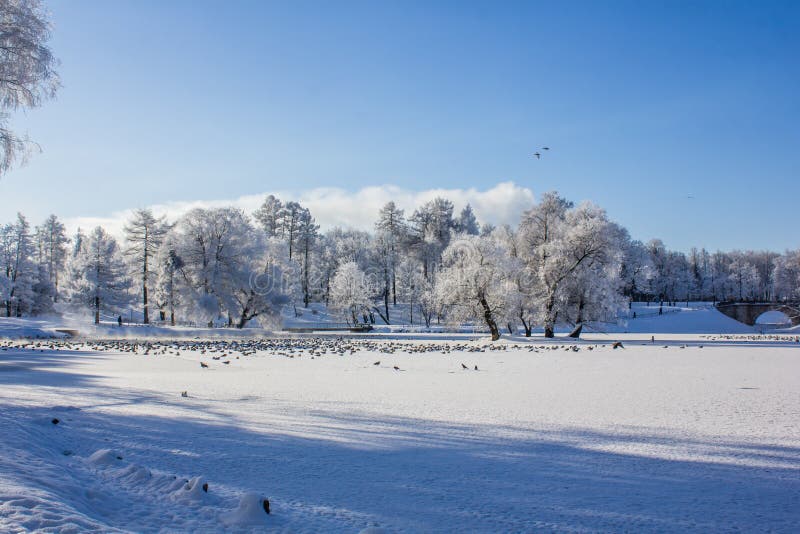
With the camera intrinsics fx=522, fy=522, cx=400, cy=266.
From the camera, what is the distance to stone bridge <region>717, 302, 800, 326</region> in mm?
76125

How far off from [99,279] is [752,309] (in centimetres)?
8932

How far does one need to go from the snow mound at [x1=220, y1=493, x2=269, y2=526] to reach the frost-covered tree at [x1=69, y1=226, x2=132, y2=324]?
60917mm

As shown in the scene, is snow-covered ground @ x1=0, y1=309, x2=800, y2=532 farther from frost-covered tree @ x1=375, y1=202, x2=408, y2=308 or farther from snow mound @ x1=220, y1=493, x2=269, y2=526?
frost-covered tree @ x1=375, y1=202, x2=408, y2=308

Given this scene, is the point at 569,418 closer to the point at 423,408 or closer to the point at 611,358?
the point at 423,408

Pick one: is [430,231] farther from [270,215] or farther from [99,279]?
[99,279]

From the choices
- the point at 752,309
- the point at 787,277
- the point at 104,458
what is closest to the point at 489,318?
the point at 104,458

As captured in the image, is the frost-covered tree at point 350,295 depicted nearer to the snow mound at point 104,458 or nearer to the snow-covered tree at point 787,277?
the snow mound at point 104,458

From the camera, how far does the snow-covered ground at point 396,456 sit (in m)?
4.83

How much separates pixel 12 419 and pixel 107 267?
194 feet

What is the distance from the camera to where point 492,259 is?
40.5 m

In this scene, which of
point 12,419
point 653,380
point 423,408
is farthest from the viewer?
point 653,380

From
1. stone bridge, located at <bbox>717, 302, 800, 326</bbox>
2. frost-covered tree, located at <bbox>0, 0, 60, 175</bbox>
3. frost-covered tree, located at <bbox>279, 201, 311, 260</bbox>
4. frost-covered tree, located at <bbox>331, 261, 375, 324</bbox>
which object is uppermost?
frost-covered tree, located at <bbox>279, 201, 311, 260</bbox>

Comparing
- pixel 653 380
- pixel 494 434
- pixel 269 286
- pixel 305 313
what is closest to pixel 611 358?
pixel 653 380

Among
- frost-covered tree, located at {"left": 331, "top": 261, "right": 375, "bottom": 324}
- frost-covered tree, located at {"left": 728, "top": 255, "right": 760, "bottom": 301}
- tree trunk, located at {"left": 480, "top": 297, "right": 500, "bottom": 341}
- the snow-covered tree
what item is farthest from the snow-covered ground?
frost-covered tree, located at {"left": 728, "top": 255, "right": 760, "bottom": 301}
